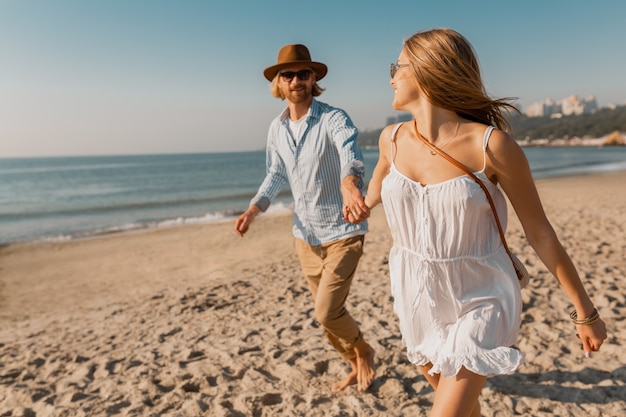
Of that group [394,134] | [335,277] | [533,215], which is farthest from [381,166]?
[335,277]

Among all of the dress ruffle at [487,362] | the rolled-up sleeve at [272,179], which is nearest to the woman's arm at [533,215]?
the dress ruffle at [487,362]

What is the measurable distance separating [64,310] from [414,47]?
749 cm

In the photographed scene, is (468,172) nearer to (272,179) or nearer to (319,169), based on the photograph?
(319,169)

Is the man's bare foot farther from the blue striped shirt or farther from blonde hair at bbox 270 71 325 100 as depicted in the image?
blonde hair at bbox 270 71 325 100

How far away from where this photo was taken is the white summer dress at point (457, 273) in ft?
5.88

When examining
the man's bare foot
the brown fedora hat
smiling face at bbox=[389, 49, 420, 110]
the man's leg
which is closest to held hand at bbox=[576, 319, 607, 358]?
smiling face at bbox=[389, 49, 420, 110]

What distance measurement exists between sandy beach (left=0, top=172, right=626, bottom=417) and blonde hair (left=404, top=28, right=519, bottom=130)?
2439mm

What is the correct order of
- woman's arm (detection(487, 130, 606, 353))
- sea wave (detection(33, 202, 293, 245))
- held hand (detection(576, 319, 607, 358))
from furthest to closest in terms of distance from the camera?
sea wave (detection(33, 202, 293, 245))
held hand (detection(576, 319, 607, 358))
woman's arm (detection(487, 130, 606, 353))

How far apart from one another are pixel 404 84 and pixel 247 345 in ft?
12.3

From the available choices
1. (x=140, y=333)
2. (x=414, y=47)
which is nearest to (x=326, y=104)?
(x=414, y=47)

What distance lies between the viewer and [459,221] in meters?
1.82

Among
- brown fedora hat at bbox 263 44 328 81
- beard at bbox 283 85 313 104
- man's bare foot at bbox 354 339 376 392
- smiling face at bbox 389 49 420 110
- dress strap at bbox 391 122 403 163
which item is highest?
brown fedora hat at bbox 263 44 328 81

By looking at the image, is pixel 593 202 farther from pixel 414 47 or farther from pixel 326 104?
pixel 414 47

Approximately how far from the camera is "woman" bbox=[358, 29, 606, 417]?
70.0 inches
